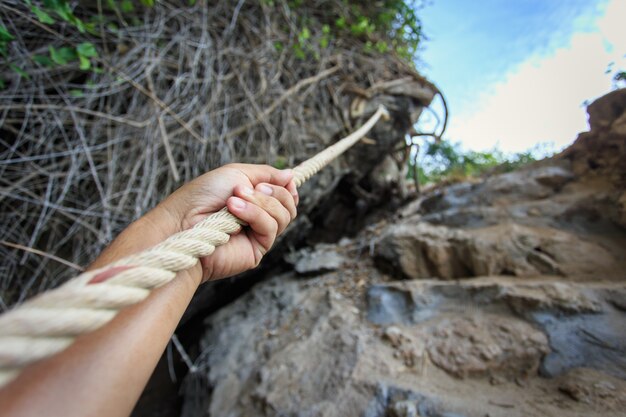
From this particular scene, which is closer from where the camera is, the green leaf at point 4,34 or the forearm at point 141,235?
the forearm at point 141,235

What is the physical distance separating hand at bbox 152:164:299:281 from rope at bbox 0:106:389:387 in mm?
203

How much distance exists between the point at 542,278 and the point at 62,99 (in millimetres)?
2136

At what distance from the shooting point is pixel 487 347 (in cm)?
90

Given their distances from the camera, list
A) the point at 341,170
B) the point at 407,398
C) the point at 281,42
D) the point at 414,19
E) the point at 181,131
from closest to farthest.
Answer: the point at 407,398
the point at 181,131
the point at 281,42
the point at 341,170
the point at 414,19

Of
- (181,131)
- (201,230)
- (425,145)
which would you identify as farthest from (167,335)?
(425,145)

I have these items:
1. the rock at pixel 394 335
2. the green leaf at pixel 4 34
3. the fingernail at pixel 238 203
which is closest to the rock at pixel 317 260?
the rock at pixel 394 335

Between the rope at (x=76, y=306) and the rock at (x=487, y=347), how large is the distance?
90 centimetres

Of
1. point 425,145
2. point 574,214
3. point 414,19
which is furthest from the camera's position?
point 425,145

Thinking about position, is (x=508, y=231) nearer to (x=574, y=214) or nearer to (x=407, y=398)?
(x=574, y=214)

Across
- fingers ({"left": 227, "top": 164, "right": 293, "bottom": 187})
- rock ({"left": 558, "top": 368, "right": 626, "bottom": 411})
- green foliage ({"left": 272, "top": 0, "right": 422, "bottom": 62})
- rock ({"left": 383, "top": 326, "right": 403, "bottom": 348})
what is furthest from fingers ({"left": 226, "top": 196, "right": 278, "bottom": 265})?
green foliage ({"left": 272, "top": 0, "right": 422, "bottom": 62})

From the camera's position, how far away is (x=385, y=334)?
110cm

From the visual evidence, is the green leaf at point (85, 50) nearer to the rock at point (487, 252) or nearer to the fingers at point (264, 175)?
the fingers at point (264, 175)

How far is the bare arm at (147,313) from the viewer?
0.32 meters

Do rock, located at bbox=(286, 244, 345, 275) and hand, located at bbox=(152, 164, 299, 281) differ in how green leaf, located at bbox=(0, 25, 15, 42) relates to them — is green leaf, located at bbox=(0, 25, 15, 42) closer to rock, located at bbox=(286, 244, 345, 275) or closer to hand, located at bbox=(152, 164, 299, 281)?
hand, located at bbox=(152, 164, 299, 281)
